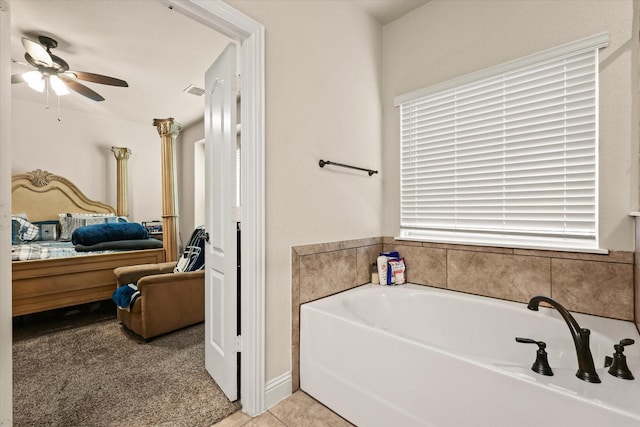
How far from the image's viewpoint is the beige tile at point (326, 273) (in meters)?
1.85

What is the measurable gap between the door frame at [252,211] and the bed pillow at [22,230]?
352cm

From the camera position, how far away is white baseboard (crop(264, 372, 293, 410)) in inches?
64.4

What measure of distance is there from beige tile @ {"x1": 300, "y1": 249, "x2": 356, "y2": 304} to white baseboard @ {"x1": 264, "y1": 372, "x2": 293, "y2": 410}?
445 mm

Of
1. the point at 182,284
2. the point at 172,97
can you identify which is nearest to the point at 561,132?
the point at 182,284

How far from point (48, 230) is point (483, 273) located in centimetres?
501

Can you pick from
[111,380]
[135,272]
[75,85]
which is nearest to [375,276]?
[111,380]

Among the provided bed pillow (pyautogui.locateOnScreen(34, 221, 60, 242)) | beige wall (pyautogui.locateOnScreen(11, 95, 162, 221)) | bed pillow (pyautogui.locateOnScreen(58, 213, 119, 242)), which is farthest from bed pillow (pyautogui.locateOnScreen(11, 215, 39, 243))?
beige wall (pyautogui.locateOnScreen(11, 95, 162, 221))

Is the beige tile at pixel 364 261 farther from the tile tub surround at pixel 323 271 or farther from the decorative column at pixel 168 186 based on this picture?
the decorative column at pixel 168 186

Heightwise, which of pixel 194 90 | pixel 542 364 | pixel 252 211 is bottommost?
pixel 542 364

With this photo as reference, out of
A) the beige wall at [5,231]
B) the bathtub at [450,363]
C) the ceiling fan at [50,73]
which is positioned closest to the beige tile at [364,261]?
the bathtub at [450,363]

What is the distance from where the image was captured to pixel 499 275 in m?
1.89

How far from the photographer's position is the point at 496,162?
1.91 m

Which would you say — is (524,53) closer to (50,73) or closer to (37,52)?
(37,52)

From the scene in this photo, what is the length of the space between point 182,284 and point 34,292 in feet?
4.38
